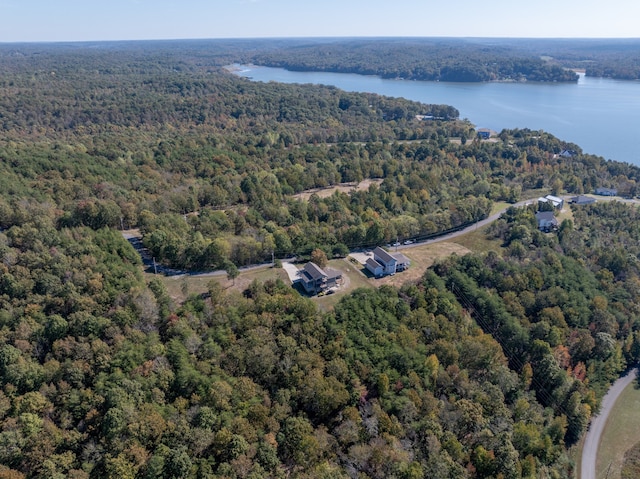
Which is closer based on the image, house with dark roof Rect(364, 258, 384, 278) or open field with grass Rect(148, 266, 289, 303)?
open field with grass Rect(148, 266, 289, 303)

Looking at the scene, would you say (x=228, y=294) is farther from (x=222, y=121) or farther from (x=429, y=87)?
(x=429, y=87)

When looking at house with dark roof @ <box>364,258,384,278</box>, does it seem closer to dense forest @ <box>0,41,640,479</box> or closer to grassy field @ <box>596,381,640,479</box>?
dense forest @ <box>0,41,640,479</box>

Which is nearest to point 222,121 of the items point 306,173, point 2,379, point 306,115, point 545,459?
point 306,115


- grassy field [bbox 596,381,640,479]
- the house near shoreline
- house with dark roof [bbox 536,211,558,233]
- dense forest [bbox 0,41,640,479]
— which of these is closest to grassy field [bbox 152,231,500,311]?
the house near shoreline

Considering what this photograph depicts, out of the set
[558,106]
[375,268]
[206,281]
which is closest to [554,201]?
[375,268]

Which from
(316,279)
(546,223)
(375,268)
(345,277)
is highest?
(316,279)

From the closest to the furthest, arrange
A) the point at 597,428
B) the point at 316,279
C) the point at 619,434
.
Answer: the point at 619,434 < the point at 597,428 < the point at 316,279

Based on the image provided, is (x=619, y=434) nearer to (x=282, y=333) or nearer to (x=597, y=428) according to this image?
(x=597, y=428)
